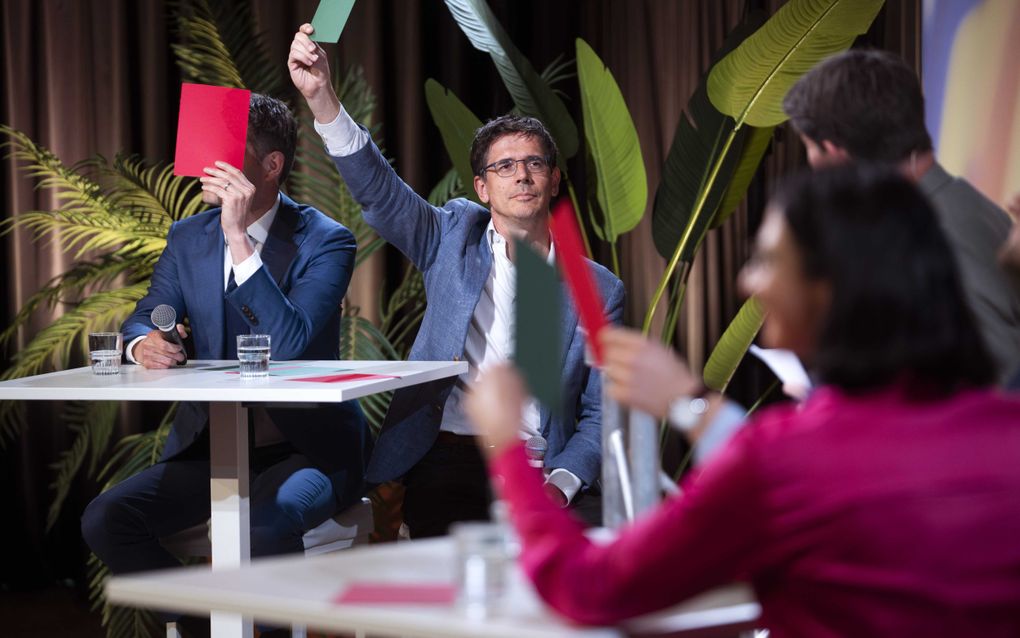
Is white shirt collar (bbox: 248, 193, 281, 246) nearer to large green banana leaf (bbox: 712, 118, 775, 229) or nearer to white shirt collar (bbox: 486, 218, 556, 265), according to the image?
white shirt collar (bbox: 486, 218, 556, 265)

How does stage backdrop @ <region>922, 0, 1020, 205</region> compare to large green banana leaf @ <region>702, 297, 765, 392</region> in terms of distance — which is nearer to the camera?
stage backdrop @ <region>922, 0, 1020, 205</region>

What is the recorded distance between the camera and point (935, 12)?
3207mm

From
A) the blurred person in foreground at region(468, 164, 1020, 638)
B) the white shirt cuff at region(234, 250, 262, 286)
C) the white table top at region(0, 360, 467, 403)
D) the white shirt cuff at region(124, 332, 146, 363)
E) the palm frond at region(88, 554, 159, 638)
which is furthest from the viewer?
the palm frond at region(88, 554, 159, 638)

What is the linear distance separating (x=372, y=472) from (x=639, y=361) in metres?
1.73

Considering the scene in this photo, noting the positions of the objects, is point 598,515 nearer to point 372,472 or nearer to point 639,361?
point 372,472

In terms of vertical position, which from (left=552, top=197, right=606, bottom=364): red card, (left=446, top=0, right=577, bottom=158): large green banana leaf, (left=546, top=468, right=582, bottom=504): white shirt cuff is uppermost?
(left=446, top=0, right=577, bottom=158): large green banana leaf

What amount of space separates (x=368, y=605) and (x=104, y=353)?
160cm

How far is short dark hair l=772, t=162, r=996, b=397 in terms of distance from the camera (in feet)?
3.12

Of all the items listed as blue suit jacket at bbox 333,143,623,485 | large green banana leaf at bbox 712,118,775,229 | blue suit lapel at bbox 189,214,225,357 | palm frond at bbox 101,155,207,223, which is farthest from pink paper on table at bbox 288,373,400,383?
large green banana leaf at bbox 712,118,775,229

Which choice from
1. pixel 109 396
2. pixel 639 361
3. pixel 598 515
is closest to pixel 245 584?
pixel 639 361

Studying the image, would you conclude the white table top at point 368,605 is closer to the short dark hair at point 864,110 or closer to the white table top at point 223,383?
the short dark hair at point 864,110

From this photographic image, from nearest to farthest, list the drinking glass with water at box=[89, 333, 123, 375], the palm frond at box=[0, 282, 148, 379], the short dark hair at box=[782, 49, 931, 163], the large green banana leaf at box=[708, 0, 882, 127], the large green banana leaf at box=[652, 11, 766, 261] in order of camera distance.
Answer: the short dark hair at box=[782, 49, 931, 163], the drinking glass with water at box=[89, 333, 123, 375], the large green banana leaf at box=[708, 0, 882, 127], the large green banana leaf at box=[652, 11, 766, 261], the palm frond at box=[0, 282, 148, 379]

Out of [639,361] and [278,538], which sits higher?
[639,361]

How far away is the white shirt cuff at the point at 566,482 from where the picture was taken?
2598 millimetres
